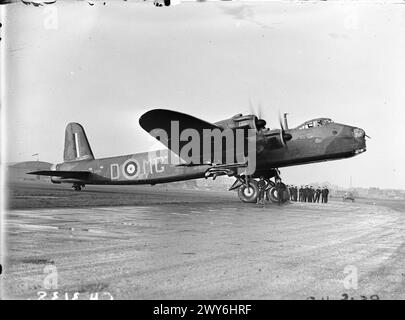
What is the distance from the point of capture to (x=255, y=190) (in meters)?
24.4

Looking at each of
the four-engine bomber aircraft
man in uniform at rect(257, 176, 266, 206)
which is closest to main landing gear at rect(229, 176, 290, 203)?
the four-engine bomber aircraft

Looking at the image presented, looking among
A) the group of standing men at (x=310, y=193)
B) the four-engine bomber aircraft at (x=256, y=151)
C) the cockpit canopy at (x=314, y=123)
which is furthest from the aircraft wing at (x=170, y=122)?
the group of standing men at (x=310, y=193)

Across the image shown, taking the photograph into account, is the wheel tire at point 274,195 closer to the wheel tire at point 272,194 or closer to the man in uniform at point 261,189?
the wheel tire at point 272,194

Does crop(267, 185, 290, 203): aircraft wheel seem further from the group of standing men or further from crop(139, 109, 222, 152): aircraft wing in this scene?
the group of standing men

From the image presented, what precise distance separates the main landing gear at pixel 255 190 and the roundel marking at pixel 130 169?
659 centimetres

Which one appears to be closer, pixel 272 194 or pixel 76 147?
pixel 272 194

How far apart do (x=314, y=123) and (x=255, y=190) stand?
5.11 meters

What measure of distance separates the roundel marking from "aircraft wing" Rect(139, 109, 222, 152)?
3.57 metres

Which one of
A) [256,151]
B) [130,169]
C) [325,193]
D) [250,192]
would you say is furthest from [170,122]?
[325,193]

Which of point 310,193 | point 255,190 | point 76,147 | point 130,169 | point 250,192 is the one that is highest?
point 76,147

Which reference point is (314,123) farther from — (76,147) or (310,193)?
(76,147)

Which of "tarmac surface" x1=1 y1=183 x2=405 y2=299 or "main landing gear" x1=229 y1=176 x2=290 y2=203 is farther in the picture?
"main landing gear" x1=229 y1=176 x2=290 y2=203

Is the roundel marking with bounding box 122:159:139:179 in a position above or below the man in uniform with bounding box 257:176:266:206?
above

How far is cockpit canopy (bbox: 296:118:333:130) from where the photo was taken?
75.7ft
